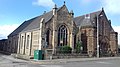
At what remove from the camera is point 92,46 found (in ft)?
163

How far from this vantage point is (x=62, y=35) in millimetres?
45562

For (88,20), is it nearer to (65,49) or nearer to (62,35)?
(62,35)

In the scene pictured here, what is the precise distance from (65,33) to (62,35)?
95cm

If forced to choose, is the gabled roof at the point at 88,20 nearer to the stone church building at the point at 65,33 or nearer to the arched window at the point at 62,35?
the stone church building at the point at 65,33

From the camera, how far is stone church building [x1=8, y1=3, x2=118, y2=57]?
43.7 meters

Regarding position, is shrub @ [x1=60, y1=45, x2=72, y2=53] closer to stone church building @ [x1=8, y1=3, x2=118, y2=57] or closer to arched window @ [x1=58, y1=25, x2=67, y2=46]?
stone church building @ [x1=8, y1=3, x2=118, y2=57]

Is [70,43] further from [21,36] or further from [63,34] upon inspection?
[21,36]

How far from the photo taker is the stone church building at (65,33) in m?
43.7

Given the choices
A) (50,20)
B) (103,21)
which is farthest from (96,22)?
(50,20)

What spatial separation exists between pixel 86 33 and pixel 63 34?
25.3ft

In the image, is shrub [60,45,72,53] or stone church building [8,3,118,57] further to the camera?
stone church building [8,3,118,57]

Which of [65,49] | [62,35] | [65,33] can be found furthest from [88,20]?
[65,49]

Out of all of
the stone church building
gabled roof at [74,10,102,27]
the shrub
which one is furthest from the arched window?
gabled roof at [74,10,102,27]

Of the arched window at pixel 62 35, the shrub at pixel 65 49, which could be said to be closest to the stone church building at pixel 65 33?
the arched window at pixel 62 35
